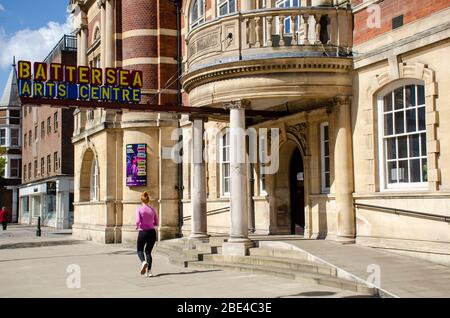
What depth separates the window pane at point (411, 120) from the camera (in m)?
12.7

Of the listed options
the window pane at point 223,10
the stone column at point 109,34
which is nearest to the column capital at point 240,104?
the window pane at point 223,10

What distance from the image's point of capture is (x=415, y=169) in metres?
12.7

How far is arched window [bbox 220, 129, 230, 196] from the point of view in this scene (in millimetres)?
20500

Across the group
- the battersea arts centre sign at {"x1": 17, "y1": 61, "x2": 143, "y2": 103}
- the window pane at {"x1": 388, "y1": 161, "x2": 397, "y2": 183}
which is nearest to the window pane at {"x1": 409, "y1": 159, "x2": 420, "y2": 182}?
the window pane at {"x1": 388, "y1": 161, "x2": 397, "y2": 183}

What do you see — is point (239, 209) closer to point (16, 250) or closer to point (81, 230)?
point (16, 250)

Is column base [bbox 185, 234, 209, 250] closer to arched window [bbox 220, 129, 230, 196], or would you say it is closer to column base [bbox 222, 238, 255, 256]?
column base [bbox 222, 238, 255, 256]

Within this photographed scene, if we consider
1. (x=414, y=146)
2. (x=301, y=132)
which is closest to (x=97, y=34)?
(x=301, y=132)

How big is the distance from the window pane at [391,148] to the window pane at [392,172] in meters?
0.16

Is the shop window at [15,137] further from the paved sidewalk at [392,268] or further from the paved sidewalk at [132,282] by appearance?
the paved sidewalk at [392,268]

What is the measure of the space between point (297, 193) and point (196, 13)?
860cm

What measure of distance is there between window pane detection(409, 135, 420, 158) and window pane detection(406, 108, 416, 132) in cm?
17
